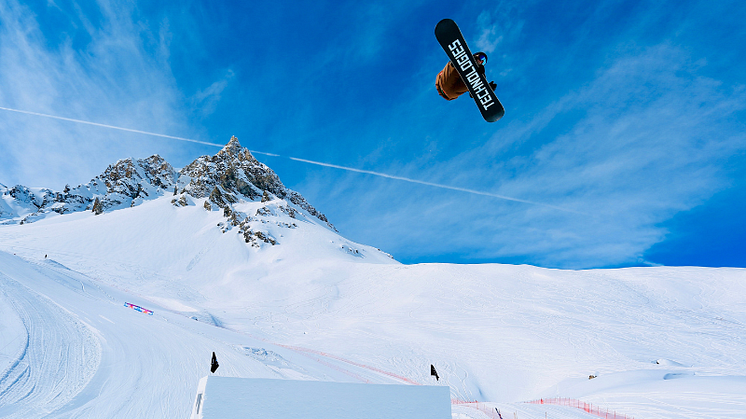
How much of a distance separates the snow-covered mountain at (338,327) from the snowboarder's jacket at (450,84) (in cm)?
1351

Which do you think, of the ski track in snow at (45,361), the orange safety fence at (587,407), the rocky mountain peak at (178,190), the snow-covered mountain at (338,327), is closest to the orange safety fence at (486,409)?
the snow-covered mountain at (338,327)

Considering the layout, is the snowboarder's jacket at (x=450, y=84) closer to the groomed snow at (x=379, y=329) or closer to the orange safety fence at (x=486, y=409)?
the groomed snow at (x=379, y=329)

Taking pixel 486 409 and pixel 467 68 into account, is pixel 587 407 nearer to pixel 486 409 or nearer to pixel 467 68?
pixel 486 409

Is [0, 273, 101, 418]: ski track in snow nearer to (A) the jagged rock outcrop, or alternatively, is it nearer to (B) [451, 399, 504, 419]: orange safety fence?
(B) [451, 399, 504, 419]: orange safety fence

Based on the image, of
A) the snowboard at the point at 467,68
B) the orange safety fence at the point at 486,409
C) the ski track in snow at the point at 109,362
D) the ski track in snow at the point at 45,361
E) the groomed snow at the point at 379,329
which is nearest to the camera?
the snowboard at the point at 467,68

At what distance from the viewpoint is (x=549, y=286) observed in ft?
122

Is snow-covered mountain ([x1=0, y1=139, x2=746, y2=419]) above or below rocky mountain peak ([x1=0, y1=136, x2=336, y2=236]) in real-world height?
below

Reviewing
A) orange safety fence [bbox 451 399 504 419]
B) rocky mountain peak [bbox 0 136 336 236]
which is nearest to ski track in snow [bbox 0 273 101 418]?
orange safety fence [bbox 451 399 504 419]

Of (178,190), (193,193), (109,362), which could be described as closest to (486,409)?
(109,362)

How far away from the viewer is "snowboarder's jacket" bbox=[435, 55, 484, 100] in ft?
12.3

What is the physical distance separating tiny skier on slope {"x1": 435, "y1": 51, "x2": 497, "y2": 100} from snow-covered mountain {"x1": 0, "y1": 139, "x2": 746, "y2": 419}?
13.5m

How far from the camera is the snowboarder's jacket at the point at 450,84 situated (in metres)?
3.76

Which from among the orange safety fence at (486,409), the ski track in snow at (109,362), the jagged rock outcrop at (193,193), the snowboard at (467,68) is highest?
the jagged rock outcrop at (193,193)

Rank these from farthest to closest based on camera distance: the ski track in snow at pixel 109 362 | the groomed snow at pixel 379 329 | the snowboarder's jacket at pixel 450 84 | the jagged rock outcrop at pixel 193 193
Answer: the jagged rock outcrop at pixel 193 193 → the groomed snow at pixel 379 329 → the ski track in snow at pixel 109 362 → the snowboarder's jacket at pixel 450 84
